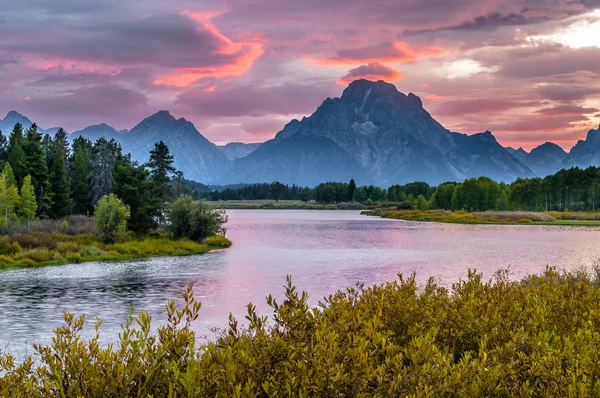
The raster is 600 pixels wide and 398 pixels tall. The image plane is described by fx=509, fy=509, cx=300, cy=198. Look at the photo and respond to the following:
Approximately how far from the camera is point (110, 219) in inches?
2297

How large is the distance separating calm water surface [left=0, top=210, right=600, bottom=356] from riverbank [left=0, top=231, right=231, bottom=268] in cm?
294

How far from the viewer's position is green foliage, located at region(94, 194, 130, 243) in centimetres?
5816

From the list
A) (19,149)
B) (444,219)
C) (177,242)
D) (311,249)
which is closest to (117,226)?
(177,242)

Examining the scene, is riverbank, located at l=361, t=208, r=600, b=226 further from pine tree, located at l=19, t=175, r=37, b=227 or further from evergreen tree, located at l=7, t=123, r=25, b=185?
pine tree, located at l=19, t=175, r=37, b=227

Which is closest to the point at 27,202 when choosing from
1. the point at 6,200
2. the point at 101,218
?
the point at 6,200

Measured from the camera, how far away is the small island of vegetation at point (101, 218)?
53375 mm

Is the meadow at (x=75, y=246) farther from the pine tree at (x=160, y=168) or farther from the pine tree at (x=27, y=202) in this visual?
the pine tree at (x=160, y=168)

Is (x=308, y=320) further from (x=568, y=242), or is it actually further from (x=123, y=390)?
(x=568, y=242)

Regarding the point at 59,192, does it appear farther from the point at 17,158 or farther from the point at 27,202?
the point at 17,158

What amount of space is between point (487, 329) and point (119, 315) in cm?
2269

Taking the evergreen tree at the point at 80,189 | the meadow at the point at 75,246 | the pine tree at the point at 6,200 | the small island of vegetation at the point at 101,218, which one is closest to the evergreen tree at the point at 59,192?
the small island of vegetation at the point at 101,218

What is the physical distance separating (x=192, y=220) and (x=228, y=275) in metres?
24.9

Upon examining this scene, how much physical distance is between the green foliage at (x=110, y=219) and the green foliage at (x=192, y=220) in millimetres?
8429

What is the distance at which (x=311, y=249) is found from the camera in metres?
68.2
